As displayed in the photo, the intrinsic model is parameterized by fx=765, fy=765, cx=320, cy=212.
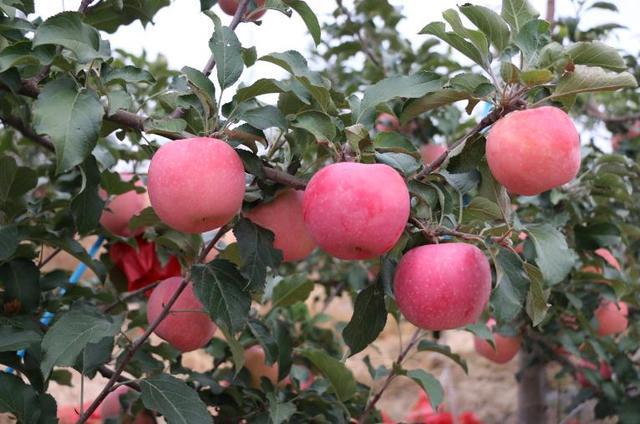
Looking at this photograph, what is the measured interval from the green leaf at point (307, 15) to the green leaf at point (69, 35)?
290mm

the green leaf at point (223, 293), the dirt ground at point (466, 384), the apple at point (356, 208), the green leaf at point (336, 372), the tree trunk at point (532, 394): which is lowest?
the dirt ground at point (466, 384)

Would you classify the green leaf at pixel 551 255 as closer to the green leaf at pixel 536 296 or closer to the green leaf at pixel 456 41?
the green leaf at pixel 536 296

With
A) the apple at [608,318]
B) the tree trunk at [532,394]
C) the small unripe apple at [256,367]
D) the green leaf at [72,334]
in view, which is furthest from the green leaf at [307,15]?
the tree trunk at [532,394]

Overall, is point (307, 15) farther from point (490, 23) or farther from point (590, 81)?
point (590, 81)

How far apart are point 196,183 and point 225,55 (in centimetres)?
21

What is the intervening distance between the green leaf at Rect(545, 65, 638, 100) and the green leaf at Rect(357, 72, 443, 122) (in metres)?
0.13

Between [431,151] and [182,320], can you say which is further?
[431,151]

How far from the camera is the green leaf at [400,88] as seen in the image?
877mm

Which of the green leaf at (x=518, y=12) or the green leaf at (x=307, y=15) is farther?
the green leaf at (x=307, y=15)

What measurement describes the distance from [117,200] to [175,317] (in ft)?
1.76

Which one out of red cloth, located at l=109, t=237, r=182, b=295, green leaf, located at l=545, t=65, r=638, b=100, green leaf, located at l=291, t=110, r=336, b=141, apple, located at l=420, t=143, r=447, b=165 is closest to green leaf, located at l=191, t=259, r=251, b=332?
green leaf, located at l=291, t=110, r=336, b=141

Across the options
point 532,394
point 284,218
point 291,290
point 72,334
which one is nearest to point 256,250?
point 284,218

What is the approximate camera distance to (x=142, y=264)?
5.01 feet

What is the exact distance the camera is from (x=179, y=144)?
860mm
